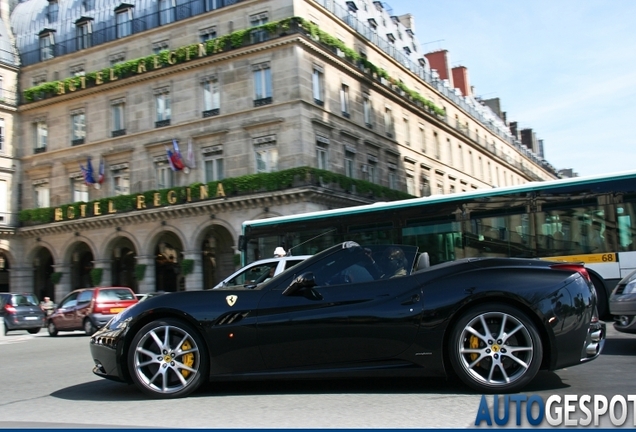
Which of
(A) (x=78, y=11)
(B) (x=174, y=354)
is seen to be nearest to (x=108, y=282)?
(A) (x=78, y=11)

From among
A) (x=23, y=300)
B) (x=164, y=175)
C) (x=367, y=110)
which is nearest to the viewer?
(x=23, y=300)

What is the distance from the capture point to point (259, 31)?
32.9m

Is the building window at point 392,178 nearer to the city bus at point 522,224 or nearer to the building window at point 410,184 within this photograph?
the building window at point 410,184

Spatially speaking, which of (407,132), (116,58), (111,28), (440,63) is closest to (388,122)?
(407,132)

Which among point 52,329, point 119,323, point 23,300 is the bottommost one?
point 52,329

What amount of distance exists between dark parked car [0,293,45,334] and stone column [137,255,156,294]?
11.3 meters

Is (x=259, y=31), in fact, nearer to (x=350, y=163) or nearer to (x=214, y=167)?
(x=214, y=167)

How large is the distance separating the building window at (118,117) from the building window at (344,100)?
12.1 meters

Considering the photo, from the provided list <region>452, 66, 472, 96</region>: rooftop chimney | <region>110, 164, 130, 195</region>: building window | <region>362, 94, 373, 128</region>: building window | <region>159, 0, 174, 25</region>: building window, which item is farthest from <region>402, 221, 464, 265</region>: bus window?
<region>452, 66, 472, 96</region>: rooftop chimney

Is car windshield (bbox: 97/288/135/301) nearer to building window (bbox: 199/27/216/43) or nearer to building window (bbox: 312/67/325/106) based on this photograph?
building window (bbox: 312/67/325/106)

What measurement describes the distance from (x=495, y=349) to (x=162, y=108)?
1291 inches

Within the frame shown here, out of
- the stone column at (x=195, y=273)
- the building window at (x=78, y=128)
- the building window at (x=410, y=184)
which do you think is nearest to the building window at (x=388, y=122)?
the building window at (x=410, y=184)

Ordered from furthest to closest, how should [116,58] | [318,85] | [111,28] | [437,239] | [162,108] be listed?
[111,28] < [116,58] < [162,108] < [318,85] < [437,239]

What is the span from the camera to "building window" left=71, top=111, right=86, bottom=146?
127 feet
